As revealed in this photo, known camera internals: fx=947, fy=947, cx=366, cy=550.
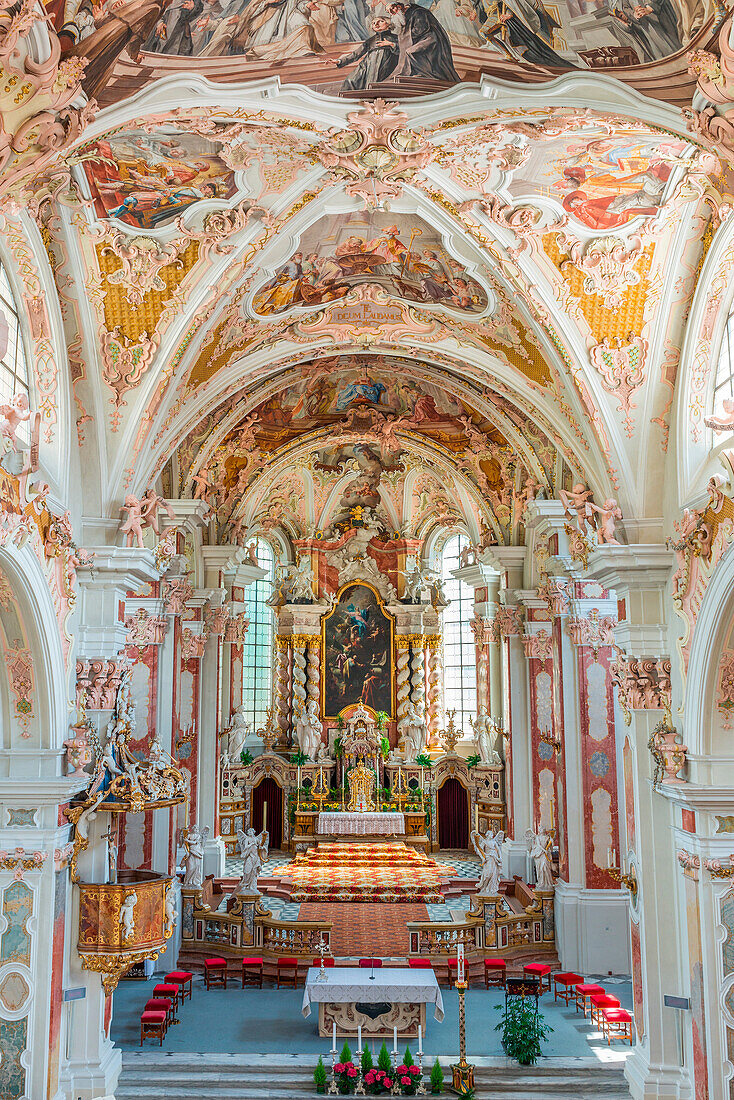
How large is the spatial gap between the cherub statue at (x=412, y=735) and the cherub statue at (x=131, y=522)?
50.2 ft

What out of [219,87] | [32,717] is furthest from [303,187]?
[32,717]

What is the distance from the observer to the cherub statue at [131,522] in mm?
12227

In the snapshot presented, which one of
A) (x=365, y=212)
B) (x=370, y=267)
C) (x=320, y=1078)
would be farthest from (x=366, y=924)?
(x=365, y=212)

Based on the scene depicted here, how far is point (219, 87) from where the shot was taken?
8555 millimetres

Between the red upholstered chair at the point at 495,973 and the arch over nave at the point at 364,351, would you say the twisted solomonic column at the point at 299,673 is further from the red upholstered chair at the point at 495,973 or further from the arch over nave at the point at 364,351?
the red upholstered chair at the point at 495,973

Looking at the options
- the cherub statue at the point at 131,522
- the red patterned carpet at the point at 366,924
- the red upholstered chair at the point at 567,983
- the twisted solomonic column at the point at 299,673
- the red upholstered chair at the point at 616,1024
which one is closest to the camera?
the cherub statue at the point at 131,522

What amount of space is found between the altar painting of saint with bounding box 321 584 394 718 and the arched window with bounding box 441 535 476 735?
5.66 feet

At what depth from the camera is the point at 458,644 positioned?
1091 inches

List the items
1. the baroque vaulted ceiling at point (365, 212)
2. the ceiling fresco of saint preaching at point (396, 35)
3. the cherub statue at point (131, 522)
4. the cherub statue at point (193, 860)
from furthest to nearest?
1. the cherub statue at point (193, 860)
2. the cherub statue at point (131, 522)
3. the baroque vaulted ceiling at point (365, 212)
4. the ceiling fresco of saint preaching at point (396, 35)

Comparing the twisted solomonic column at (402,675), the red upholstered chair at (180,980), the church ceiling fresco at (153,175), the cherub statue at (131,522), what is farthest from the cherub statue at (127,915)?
the twisted solomonic column at (402,675)

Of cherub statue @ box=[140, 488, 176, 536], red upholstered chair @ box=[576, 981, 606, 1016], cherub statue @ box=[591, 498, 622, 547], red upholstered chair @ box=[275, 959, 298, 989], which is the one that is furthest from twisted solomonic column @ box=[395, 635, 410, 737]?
cherub statue @ box=[591, 498, 622, 547]

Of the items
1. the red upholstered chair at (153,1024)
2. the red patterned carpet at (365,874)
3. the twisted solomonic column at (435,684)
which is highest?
the twisted solomonic column at (435,684)

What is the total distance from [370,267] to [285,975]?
11.7 meters

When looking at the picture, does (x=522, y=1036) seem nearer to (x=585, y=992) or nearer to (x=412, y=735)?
(x=585, y=992)
